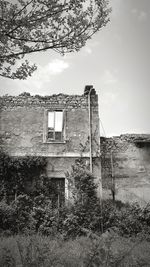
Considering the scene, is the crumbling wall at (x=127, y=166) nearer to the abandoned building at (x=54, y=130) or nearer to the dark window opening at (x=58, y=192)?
the abandoned building at (x=54, y=130)

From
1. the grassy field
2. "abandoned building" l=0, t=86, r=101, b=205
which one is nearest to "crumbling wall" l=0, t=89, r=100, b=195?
"abandoned building" l=0, t=86, r=101, b=205

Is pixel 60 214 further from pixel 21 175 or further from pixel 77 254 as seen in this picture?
pixel 77 254

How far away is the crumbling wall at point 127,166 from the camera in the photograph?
40.8 ft

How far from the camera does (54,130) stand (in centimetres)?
1338

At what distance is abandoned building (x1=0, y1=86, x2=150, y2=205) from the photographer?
1245 centimetres

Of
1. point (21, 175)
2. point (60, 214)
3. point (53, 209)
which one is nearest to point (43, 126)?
point (21, 175)

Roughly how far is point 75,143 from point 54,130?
143 centimetres

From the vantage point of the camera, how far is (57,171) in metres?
12.4

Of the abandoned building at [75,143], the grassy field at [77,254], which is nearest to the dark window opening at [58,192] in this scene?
the abandoned building at [75,143]

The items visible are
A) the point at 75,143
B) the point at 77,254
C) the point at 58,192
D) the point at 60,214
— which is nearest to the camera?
the point at 77,254

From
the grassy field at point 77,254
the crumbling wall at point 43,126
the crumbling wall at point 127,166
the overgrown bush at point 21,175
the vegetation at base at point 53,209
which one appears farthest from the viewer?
the crumbling wall at point 43,126

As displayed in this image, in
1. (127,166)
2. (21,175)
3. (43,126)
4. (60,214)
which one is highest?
(43,126)

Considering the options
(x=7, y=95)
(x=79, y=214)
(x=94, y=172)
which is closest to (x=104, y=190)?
(x=94, y=172)

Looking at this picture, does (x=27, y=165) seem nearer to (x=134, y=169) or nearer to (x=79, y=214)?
(x=79, y=214)
